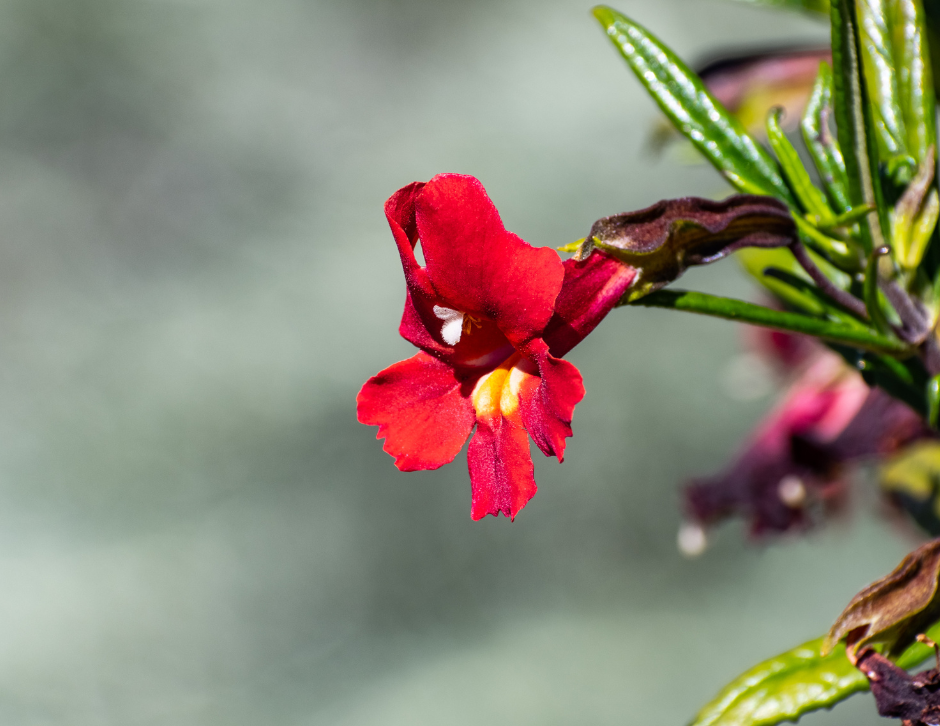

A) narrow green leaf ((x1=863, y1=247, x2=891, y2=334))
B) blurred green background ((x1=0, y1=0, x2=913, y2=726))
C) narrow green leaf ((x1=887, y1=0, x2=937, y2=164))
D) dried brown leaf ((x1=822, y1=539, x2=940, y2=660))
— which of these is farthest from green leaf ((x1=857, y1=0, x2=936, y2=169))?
blurred green background ((x1=0, y1=0, x2=913, y2=726))

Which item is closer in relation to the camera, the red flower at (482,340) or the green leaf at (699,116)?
the red flower at (482,340)

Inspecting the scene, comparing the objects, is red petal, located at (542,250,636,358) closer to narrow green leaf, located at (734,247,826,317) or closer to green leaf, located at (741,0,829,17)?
narrow green leaf, located at (734,247,826,317)

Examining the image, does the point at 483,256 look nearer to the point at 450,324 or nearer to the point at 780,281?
the point at 450,324

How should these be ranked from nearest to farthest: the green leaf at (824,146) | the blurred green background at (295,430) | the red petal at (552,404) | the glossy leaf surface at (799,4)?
the red petal at (552,404)
the green leaf at (824,146)
the glossy leaf surface at (799,4)
the blurred green background at (295,430)

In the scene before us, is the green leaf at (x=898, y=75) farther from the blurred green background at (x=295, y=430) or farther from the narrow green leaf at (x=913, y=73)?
the blurred green background at (x=295, y=430)

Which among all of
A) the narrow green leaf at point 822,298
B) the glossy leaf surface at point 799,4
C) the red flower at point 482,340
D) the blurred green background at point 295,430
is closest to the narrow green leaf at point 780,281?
the narrow green leaf at point 822,298

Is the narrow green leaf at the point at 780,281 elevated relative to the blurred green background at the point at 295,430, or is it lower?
lower

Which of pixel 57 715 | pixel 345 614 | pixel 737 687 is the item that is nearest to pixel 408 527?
pixel 345 614
